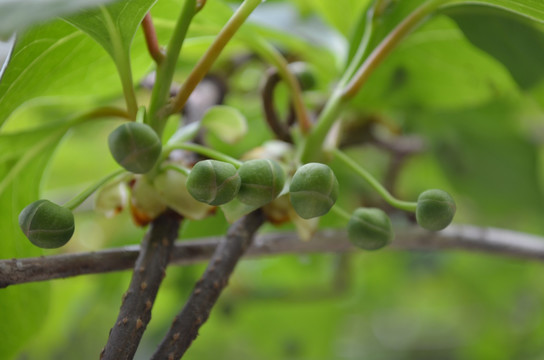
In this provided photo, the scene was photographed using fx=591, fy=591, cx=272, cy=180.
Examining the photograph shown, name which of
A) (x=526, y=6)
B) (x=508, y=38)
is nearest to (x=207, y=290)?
(x=526, y=6)

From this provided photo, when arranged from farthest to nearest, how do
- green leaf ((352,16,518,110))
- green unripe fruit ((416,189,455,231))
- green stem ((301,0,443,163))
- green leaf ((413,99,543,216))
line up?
green leaf ((413,99,543,216))
green leaf ((352,16,518,110))
green stem ((301,0,443,163))
green unripe fruit ((416,189,455,231))

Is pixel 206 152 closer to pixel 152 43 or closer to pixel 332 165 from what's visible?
pixel 152 43

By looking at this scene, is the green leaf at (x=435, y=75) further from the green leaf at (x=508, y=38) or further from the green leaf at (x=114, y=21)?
the green leaf at (x=114, y=21)

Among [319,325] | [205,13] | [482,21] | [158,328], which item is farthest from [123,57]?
[158,328]

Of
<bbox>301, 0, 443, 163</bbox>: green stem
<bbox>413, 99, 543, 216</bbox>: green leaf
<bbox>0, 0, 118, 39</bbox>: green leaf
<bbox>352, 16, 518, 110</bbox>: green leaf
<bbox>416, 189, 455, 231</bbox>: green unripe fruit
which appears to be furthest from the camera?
<bbox>413, 99, 543, 216</bbox>: green leaf

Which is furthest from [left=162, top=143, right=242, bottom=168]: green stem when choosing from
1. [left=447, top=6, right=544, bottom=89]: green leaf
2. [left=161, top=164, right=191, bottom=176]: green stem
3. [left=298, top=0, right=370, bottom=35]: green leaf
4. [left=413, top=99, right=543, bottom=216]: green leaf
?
[left=413, top=99, right=543, bottom=216]: green leaf

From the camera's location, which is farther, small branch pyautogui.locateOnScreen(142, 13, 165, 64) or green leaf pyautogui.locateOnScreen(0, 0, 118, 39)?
small branch pyautogui.locateOnScreen(142, 13, 165, 64)

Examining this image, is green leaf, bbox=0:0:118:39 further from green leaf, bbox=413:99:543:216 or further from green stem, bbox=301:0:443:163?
green leaf, bbox=413:99:543:216
